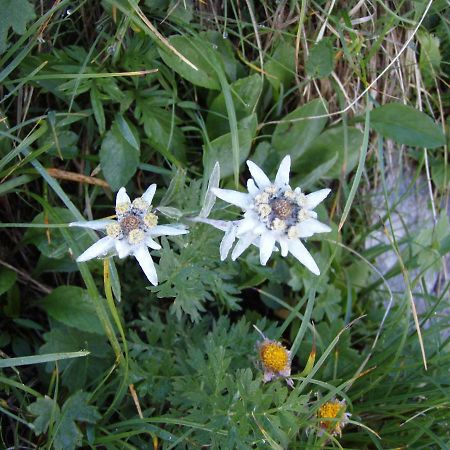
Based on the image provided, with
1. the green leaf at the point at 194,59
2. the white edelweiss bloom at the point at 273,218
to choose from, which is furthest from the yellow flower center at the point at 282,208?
the green leaf at the point at 194,59

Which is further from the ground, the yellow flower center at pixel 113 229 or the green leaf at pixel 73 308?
the yellow flower center at pixel 113 229

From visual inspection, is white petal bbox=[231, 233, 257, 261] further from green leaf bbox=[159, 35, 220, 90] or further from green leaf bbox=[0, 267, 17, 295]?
green leaf bbox=[0, 267, 17, 295]

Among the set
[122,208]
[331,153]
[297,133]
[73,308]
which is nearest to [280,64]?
[297,133]

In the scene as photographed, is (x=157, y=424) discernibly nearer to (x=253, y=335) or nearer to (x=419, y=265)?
(x=253, y=335)

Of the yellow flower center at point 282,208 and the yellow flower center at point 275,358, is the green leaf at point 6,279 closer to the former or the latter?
the yellow flower center at point 275,358

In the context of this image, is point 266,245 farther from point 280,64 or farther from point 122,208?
point 280,64

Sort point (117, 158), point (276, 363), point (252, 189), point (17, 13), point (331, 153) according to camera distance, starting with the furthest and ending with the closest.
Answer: point (331, 153), point (117, 158), point (276, 363), point (17, 13), point (252, 189)

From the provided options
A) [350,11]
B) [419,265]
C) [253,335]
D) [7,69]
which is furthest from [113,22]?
[419,265]
